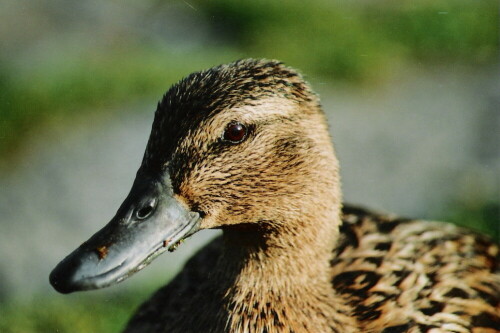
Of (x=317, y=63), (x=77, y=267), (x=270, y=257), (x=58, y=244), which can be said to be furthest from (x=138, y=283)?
(x=317, y=63)

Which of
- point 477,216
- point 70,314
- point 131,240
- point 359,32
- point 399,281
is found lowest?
point 70,314

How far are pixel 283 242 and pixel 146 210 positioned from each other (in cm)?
60

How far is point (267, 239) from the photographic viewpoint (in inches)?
110

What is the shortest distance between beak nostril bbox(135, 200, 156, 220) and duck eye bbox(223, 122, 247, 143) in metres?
0.33

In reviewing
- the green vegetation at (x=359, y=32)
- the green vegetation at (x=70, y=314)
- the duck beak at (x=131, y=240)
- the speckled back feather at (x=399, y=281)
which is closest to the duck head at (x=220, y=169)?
the duck beak at (x=131, y=240)

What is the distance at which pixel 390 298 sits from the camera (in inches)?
115

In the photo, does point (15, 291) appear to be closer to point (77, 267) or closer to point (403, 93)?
point (77, 267)

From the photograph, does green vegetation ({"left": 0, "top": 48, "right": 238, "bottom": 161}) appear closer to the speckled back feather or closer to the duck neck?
the speckled back feather

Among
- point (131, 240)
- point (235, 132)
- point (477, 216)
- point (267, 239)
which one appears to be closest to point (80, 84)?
point (477, 216)

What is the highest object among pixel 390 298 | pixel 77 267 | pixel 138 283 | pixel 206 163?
pixel 206 163

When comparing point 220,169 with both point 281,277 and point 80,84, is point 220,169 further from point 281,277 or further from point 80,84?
point 80,84

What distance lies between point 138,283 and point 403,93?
2844 mm

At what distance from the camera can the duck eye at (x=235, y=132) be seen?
2.53m

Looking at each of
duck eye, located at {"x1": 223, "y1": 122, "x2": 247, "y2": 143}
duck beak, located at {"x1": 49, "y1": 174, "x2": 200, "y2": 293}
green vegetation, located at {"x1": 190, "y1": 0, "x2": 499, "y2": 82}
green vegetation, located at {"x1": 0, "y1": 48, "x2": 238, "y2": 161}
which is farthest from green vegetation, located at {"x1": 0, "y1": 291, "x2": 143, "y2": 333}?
green vegetation, located at {"x1": 190, "y1": 0, "x2": 499, "y2": 82}
